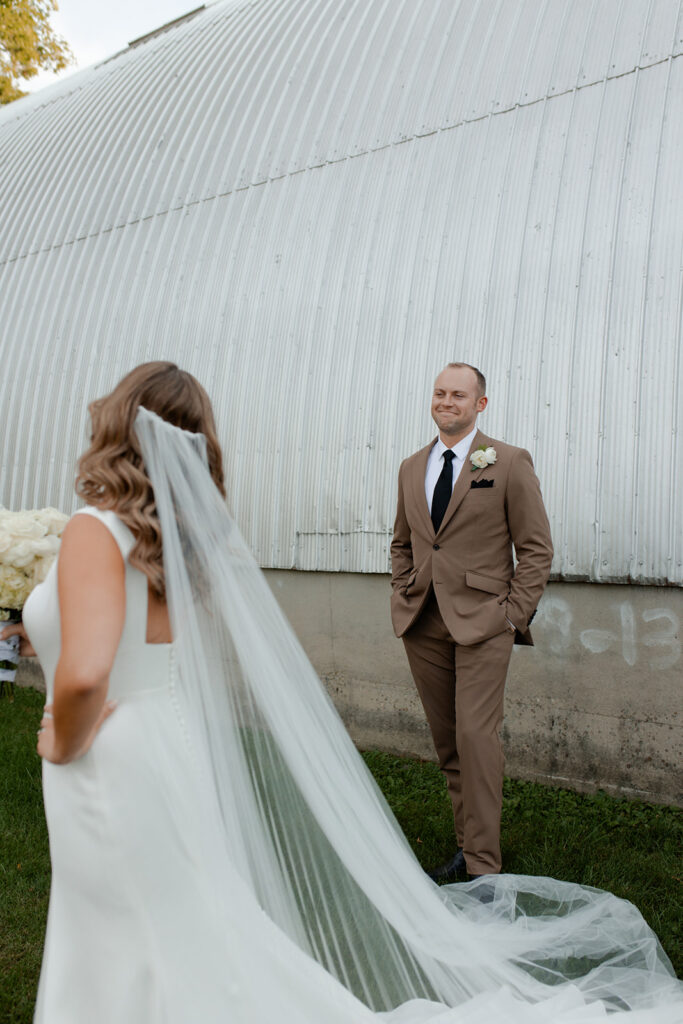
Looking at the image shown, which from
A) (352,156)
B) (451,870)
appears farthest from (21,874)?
(352,156)

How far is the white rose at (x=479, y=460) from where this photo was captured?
444 cm

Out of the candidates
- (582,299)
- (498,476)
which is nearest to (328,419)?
(582,299)

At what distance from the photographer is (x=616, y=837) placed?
16.2 feet

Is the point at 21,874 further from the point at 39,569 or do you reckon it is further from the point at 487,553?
the point at 487,553

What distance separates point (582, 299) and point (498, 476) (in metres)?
1.98

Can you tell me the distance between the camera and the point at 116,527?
2256mm

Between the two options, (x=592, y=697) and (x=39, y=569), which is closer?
(x=39, y=569)

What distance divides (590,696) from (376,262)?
3.57 meters

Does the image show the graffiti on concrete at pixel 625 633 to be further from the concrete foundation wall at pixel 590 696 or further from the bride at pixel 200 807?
the bride at pixel 200 807

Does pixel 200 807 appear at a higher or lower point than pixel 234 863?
higher

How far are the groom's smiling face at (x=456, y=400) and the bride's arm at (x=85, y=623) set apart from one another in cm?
262

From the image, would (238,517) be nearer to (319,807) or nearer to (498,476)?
(498,476)

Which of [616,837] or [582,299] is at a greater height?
[582,299]

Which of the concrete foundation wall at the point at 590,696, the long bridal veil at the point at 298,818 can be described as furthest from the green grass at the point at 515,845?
the long bridal veil at the point at 298,818
